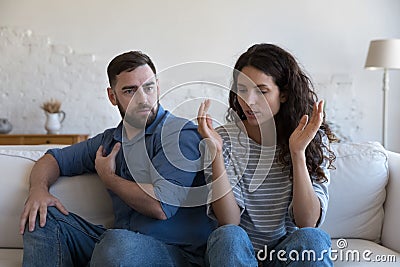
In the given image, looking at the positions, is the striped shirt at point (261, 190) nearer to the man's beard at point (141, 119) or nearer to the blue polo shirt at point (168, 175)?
the blue polo shirt at point (168, 175)

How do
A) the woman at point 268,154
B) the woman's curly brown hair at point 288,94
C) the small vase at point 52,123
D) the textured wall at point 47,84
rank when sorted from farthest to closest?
the textured wall at point 47,84 < the small vase at point 52,123 < the woman's curly brown hair at point 288,94 < the woman at point 268,154

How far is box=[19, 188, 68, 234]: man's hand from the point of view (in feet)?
5.76

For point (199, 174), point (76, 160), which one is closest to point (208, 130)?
point (199, 174)

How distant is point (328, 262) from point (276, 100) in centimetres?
55

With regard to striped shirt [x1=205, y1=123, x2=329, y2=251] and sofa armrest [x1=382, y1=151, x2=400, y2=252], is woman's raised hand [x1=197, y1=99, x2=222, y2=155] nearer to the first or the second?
striped shirt [x1=205, y1=123, x2=329, y2=251]

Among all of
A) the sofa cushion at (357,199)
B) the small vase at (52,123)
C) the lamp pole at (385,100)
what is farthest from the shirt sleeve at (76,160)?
the lamp pole at (385,100)

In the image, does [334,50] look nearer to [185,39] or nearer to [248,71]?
[185,39]

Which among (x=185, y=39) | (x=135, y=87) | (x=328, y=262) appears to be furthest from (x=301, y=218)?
(x=185, y=39)

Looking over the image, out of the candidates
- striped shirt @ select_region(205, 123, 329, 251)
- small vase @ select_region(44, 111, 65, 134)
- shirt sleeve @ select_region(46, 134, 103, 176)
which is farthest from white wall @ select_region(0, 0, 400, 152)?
striped shirt @ select_region(205, 123, 329, 251)

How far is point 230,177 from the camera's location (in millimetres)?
1813

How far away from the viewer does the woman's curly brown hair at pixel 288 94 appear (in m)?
1.80

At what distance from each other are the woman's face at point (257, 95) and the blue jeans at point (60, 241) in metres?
0.63

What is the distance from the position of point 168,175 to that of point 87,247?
353mm

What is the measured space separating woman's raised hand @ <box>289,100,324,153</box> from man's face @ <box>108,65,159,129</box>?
19.0 inches
